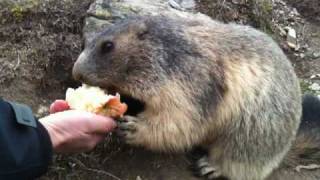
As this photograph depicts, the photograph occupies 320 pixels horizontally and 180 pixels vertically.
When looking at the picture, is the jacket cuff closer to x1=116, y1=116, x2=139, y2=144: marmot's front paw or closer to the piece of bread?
the piece of bread

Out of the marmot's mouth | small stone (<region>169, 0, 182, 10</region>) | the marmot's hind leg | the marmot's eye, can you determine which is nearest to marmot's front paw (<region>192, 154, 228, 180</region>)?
the marmot's hind leg

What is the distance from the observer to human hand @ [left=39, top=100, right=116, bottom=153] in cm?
345

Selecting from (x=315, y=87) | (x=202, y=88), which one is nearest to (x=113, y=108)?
(x=202, y=88)

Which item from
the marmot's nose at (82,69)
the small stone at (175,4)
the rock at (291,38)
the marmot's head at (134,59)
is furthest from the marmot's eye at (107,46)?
the rock at (291,38)

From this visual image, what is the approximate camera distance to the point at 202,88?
3.93m

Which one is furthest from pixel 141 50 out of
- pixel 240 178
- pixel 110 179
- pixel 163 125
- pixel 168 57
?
pixel 240 178

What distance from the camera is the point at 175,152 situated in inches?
164

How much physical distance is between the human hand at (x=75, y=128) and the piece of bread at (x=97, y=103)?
0.18ft

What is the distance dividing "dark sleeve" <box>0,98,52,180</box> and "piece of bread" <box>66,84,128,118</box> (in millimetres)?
597

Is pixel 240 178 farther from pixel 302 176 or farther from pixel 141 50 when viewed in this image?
pixel 141 50

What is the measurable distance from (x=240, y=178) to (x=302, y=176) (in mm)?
587

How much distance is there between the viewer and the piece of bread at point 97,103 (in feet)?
12.1

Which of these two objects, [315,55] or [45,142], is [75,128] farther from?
[315,55]

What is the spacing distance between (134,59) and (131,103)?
31 centimetres
